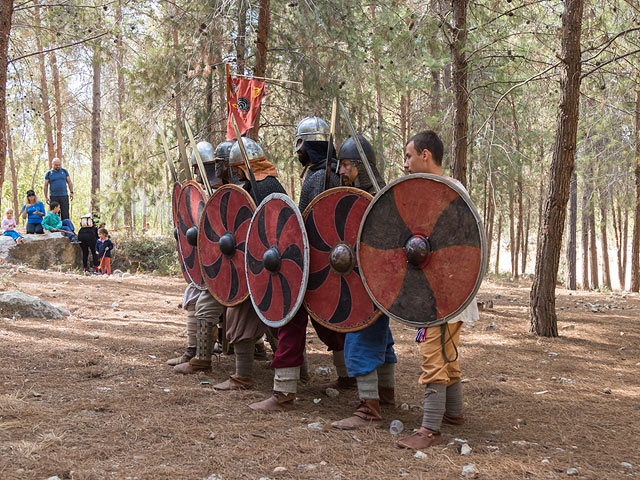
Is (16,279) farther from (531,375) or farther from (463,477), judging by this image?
(463,477)

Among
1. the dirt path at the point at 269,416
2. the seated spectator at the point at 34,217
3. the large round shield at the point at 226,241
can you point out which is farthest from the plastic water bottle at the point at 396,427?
the seated spectator at the point at 34,217

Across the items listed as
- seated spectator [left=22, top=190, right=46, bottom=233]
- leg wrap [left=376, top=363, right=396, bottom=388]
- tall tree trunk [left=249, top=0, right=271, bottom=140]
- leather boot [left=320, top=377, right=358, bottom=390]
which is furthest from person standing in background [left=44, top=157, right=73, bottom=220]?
leg wrap [left=376, top=363, right=396, bottom=388]

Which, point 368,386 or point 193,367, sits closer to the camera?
point 368,386

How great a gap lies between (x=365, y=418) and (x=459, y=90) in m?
5.06

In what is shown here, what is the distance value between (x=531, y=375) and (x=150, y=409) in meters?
3.03

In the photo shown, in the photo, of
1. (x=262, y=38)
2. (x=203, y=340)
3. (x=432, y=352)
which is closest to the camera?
(x=432, y=352)

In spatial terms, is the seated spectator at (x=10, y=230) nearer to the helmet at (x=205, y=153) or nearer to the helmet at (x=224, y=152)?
the helmet at (x=205, y=153)

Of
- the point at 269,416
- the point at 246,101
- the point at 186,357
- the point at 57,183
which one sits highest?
the point at 246,101

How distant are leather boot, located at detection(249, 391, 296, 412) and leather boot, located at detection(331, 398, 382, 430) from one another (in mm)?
453

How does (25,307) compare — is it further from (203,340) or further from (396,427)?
(396,427)

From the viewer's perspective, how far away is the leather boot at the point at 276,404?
3.78 metres

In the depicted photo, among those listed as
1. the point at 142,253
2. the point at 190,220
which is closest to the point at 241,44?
the point at 190,220

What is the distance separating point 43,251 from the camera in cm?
1143

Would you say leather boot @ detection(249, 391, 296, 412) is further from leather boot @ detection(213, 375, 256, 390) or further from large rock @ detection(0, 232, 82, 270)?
large rock @ detection(0, 232, 82, 270)
